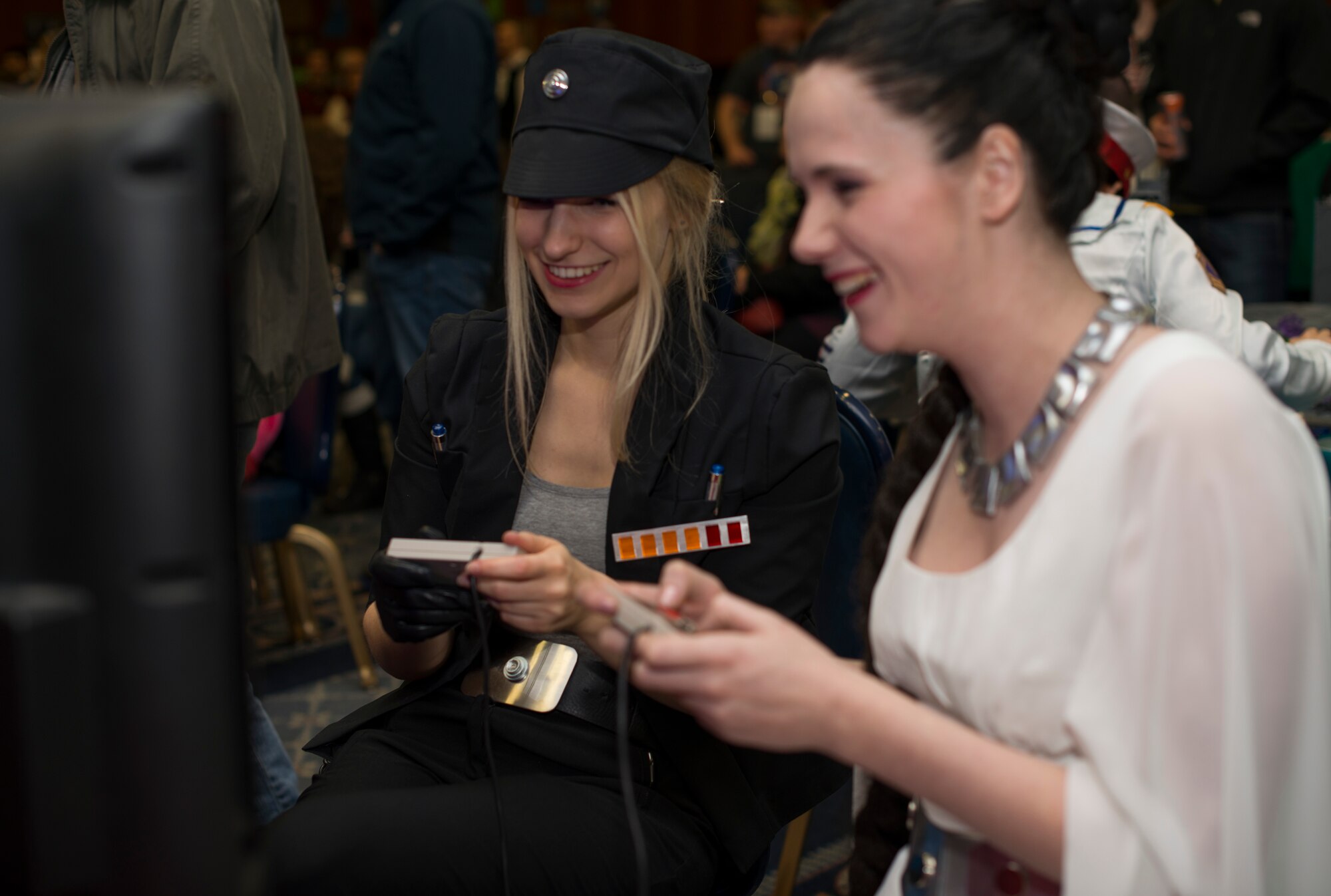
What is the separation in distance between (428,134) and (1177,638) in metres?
2.95

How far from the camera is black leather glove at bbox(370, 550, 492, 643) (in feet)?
3.81

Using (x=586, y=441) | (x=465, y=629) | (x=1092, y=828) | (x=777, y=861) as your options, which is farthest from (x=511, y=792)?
(x=777, y=861)

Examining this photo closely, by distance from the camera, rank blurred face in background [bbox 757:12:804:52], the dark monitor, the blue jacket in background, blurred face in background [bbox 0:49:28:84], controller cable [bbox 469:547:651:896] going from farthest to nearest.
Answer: blurred face in background [bbox 0:49:28:84]
blurred face in background [bbox 757:12:804:52]
the blue jacket in background
controller cable [bbox 469:547:651:896]
the dark monitor

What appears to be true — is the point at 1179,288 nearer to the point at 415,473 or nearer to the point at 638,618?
the point at 415,473

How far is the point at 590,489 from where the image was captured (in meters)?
1.43

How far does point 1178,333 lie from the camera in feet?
2.85

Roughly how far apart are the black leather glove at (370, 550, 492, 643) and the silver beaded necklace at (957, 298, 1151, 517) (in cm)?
51

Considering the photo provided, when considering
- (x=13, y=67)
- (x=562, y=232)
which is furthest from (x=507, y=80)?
(x=562, y=232)

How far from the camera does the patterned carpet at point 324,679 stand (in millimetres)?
2258

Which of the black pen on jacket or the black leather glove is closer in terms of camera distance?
the black leather glove

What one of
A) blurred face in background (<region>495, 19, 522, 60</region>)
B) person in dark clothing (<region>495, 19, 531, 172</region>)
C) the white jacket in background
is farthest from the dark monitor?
blurred face in background (<region>495, 19, 522, 60</region>)

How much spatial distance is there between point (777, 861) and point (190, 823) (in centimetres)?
188

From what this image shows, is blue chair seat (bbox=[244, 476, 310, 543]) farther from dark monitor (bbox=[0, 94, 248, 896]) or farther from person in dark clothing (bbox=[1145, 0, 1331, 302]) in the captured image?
person in dark clothing (bbox=[1145, 0, 1331, 302])

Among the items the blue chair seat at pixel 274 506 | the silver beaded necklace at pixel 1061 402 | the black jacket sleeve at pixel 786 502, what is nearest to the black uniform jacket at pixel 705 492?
the black jacket sleeve at pixel 786 502
